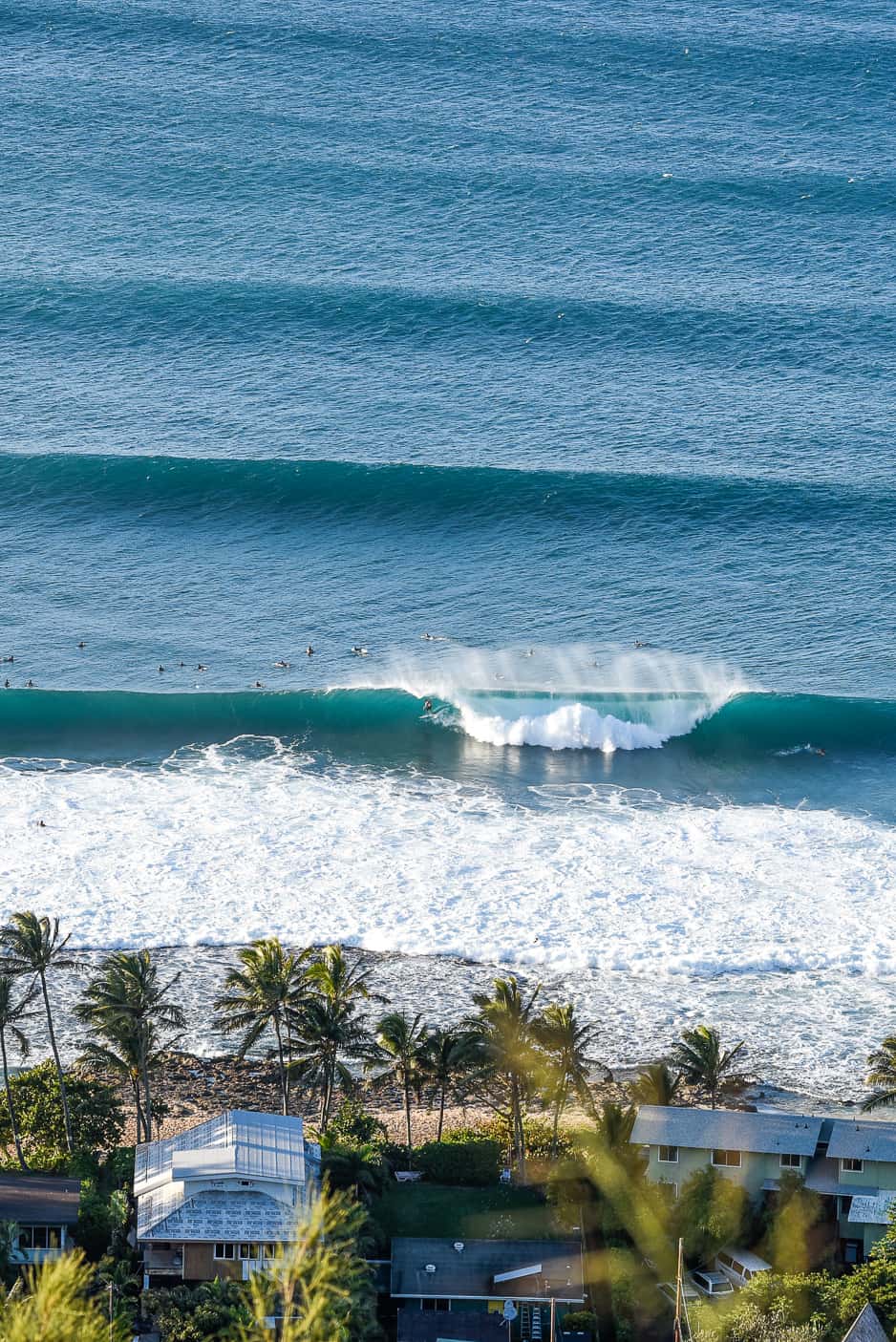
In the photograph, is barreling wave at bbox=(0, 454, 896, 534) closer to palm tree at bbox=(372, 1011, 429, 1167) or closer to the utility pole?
palm tree at bbox=(372, 1011, 429, 1167)

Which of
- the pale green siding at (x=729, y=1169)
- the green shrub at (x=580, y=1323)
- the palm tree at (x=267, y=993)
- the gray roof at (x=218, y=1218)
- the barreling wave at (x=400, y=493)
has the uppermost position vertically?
the barreling wave at (x=400, y=493)

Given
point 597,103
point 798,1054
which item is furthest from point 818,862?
point 597,103

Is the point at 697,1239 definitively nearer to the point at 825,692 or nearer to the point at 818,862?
the point at 818,862

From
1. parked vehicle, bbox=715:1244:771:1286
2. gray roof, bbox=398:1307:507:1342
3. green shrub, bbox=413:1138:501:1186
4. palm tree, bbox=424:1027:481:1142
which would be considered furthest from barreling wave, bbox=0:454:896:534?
gray roof, bbox=398:1307:507:1342

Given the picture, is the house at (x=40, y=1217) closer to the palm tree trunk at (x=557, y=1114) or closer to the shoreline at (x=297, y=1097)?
the shoreline at (x=297, y=1097)

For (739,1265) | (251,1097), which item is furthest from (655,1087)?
(251,1097)

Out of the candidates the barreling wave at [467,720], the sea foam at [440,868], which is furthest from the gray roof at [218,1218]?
the barreling wave at [467,720]
